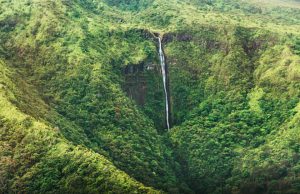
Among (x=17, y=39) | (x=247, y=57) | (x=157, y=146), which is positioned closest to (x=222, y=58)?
(x=247, y=57)

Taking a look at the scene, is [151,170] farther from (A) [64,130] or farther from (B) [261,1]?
(B) [261,1]

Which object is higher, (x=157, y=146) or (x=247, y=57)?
(x=247, y=57)

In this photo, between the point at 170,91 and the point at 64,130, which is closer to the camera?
the point at 64,130

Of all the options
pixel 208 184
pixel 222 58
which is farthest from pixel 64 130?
pixel 222 58

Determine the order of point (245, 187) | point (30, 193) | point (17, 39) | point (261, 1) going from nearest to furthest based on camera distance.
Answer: point (30, 193) → point (245, 187) → point (17, 39) → point (261, 1)

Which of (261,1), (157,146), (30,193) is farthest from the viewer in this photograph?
(261,1)

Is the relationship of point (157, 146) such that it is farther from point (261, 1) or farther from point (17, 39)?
point (261, 1)
